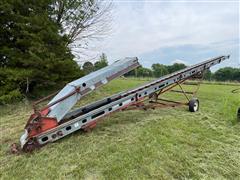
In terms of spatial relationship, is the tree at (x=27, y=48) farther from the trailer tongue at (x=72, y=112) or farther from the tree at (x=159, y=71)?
the tree at (x=159, y=71)

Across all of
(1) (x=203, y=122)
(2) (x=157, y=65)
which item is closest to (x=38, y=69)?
(1) (x=203, y=122)

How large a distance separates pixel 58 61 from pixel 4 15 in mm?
2372

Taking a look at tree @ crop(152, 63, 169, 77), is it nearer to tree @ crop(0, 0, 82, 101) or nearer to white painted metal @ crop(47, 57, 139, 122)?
tree @ crop(0, 0, 82, 101)

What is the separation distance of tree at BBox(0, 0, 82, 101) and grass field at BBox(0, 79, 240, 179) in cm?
298

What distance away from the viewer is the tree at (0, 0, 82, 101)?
6782 millimetres

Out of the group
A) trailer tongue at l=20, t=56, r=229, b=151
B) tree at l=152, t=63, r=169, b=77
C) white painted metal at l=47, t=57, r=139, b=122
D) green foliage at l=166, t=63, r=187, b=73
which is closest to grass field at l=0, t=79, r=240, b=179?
trailer tongue at l=20, t=56, r=229, b=151

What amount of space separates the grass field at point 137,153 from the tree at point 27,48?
298 centimetres

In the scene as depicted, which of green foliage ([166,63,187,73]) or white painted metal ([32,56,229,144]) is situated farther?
green foliage ([166,63,187,73])

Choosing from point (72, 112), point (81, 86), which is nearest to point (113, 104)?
point (81, 86)

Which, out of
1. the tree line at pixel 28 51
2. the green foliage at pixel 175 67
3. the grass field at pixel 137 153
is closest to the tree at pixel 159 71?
the green foliage at pixel 175 67

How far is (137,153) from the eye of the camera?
9.18ft

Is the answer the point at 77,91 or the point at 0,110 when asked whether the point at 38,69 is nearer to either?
the point at 0,110

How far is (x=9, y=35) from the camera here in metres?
7.47

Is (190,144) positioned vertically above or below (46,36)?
below
